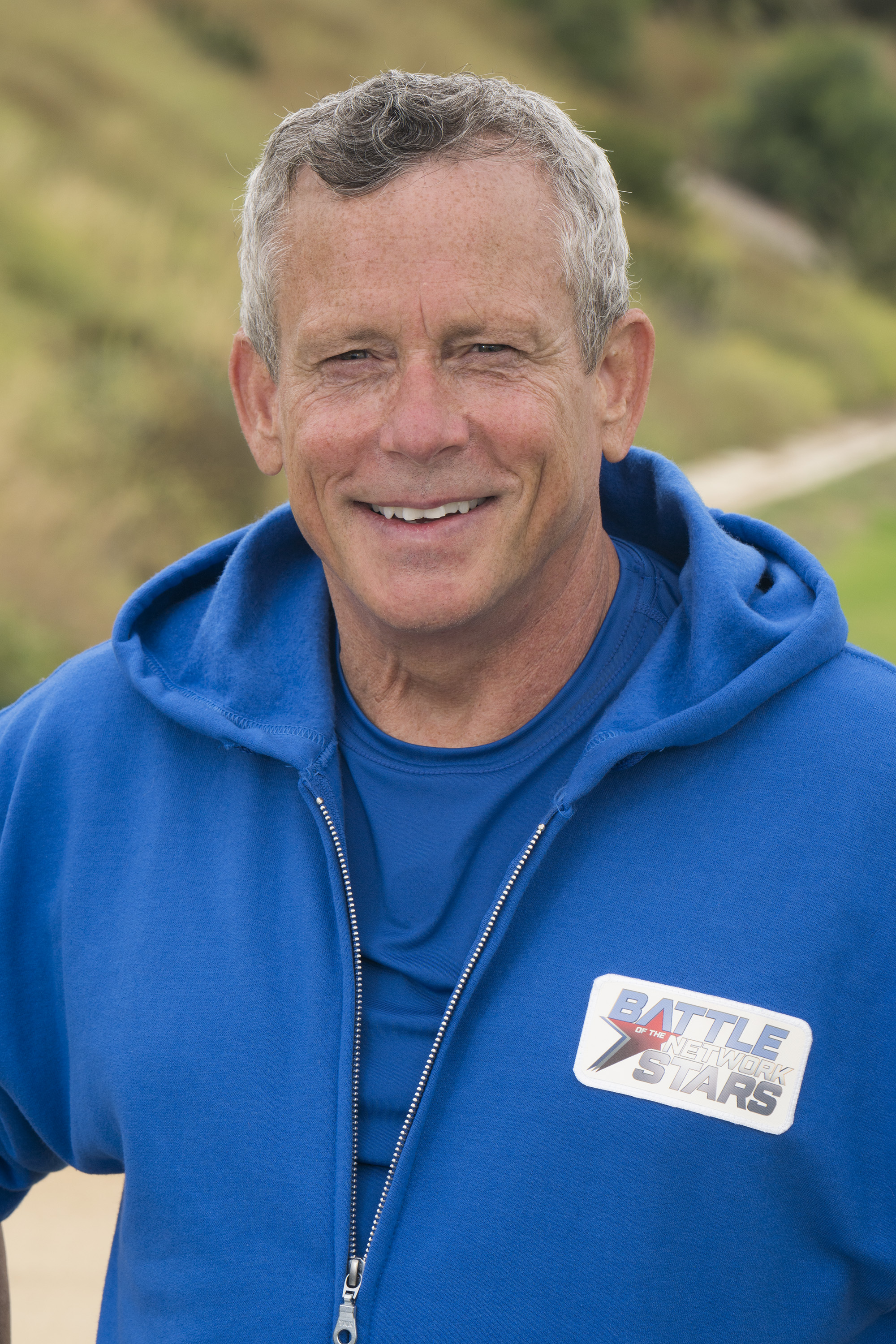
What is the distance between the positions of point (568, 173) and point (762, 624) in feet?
1.84

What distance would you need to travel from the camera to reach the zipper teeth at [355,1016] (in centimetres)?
161

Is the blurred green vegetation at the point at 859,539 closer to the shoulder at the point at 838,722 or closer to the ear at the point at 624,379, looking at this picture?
the ear at the point at 624,379

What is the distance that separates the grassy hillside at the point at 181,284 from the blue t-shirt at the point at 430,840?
5.24 meters

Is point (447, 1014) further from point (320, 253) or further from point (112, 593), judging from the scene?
point (112, 593)

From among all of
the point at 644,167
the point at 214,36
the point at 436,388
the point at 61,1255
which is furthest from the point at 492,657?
the point at 214,36

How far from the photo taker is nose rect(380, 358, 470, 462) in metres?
1.65

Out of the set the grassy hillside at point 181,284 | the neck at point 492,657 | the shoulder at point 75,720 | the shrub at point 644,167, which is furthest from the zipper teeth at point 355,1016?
the shrub at point 644,167

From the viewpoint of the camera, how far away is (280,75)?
2066cm

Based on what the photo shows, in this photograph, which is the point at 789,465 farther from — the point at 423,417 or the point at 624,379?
the point at 423,417

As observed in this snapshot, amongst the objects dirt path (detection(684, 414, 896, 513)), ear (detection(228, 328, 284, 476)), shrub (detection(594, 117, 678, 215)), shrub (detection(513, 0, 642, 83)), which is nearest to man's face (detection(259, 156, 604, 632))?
ear (detection(228, 328, 284, 476))

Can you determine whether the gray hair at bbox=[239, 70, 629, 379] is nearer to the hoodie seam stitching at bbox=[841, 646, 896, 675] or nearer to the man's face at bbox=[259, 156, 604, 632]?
the man's face at bbox=[259, 156, 604, 632]

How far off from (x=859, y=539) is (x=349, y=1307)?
949 centimetres

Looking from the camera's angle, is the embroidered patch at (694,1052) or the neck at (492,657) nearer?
the embroidered patch at (694,1052)

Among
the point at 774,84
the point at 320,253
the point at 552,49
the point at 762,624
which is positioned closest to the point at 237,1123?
the point at 762,624
